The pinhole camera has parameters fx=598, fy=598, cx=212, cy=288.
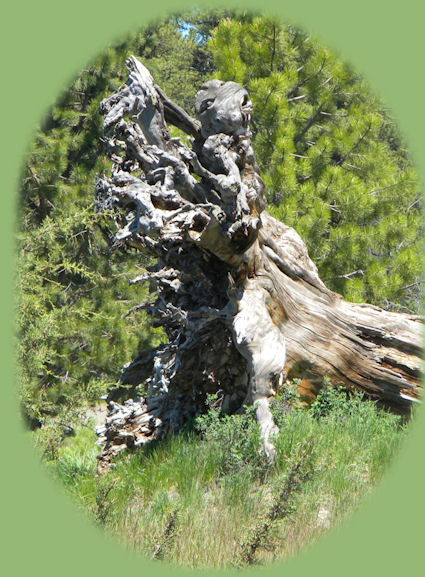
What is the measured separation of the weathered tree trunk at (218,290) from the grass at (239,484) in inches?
18.8

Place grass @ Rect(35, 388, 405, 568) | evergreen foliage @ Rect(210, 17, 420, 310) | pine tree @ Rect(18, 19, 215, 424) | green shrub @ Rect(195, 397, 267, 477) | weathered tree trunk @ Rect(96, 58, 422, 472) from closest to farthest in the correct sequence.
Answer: grass @ Rect(35, 388, 405, 568), green shrub @ Rect(195, 397, 267, 477), weathered tree trunk @ Rect(96, 58, 422, 472), evergreen foliage @ Rect(210, 17, 420, 310), pine tree @ Rect(18, 19, 215, 424)

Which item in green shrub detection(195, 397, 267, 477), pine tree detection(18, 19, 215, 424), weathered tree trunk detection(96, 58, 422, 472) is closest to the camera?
green shrub detection(195, 397, 267, 477)

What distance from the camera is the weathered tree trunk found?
6.62m

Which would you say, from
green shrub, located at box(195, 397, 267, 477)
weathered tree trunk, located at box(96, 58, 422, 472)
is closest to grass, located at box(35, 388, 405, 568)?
green shrub, located at box(195, 397, 267, 477)

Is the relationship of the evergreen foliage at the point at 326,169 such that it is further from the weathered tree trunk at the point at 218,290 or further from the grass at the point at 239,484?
the grass at the point at 239,484

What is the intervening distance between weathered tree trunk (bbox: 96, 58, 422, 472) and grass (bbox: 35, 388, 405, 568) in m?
0.48

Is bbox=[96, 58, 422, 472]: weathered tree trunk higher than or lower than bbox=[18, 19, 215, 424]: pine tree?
higher

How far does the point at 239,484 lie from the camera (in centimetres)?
552

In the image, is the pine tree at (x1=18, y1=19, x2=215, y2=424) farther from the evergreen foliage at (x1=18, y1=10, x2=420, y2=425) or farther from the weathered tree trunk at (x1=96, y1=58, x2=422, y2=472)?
the weathered tree trunk at (x1=96, y1=58, x2=422, y2=472)

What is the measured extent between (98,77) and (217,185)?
6.55 m

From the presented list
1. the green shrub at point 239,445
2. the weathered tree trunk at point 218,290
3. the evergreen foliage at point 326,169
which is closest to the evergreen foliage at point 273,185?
the evergreen foliage at point 326,169

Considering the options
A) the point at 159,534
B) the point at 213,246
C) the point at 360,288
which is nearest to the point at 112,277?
the point at 360,288

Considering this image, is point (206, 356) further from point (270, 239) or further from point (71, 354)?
point (71, 354)

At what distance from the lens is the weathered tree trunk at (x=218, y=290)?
662cm
